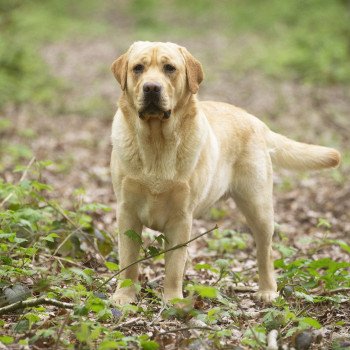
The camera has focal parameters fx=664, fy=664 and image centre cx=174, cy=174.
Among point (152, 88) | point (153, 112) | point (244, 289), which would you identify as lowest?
point (244, 289)

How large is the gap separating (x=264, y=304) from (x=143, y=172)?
1434 millimetres

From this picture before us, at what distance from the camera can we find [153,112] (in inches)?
170

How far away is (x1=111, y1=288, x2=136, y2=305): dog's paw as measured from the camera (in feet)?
14.6

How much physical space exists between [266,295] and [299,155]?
49.7 inches

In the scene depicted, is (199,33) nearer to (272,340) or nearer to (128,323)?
(128,323)

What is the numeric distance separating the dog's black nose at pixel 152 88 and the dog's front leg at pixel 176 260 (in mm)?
889

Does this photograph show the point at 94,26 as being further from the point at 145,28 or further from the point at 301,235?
the point at 301,235

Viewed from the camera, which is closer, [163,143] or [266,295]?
[163,143]

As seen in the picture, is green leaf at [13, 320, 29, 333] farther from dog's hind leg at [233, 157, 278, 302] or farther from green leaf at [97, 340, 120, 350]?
dog's hind leg at [233, 157, 278, 302]

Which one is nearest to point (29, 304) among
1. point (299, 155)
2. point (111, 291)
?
point (111, 291)

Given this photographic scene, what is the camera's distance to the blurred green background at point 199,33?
1496cm

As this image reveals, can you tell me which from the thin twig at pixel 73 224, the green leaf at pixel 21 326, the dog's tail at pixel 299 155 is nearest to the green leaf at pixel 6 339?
the green leaf at pixel 21 326

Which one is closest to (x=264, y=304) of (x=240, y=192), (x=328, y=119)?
(x=240, y=192)

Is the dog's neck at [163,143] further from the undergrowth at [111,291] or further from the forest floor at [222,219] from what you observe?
the forest floor at [222,219]
